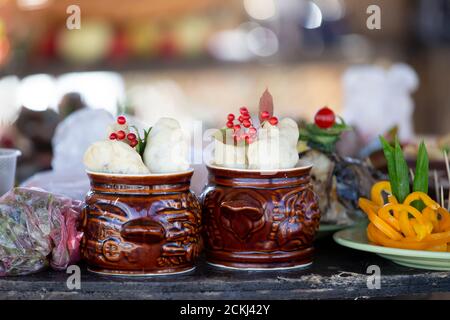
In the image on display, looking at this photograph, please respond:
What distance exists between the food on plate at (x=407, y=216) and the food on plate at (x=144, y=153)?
34 centimetres

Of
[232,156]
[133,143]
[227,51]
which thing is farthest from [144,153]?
[227,51]

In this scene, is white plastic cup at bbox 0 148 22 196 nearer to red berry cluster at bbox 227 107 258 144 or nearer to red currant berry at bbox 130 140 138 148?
red currant berry at bbox 130 140 138 148

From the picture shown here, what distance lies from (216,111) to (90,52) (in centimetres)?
95

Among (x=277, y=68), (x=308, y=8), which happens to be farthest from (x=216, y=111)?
(x=308, y=8)

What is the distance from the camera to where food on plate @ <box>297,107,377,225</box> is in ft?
4.63

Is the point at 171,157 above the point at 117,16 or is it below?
below

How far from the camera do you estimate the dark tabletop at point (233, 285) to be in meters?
1.07

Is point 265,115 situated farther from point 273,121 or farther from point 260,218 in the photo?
point 260,218

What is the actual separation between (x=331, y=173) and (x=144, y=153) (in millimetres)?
434

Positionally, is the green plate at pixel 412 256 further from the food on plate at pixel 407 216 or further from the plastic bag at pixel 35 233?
the plastic bag at pixel 35 233

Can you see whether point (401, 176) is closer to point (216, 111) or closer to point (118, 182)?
point (118, 182)

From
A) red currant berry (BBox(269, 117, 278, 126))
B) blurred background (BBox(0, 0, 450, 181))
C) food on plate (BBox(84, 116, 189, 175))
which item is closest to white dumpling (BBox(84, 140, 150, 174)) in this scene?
food on plate (BBox(84, 116, 189, 175))

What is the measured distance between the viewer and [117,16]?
488 centimetres
